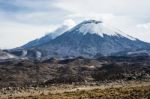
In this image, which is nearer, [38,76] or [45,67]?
[38,76]

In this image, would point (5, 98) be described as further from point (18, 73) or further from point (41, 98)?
point (18, 73)

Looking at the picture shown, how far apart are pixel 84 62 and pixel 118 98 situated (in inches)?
5634

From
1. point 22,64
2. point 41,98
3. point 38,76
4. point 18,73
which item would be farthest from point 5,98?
point 22,64

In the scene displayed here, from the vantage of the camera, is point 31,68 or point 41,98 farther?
point 31,68

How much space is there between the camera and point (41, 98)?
1678 inches

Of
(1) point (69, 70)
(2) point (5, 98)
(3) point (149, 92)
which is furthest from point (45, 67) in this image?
(3) point (149, 92)

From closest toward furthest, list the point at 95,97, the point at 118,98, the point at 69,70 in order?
the point at 118,98
the point at 95,97
the point at 69,70

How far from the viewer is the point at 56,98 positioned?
4178 centimetres

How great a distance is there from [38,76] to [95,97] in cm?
9191

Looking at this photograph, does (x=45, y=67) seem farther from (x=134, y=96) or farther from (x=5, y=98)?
(x=134, y=96)

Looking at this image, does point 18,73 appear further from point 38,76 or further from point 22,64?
point 22,64

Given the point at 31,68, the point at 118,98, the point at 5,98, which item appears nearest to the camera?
the point at 118,98

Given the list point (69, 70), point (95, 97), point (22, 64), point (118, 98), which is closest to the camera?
point (118, 98)

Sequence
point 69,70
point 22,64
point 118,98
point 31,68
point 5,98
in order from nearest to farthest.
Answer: point 118,98
point 5,98
point 69,70
point 31,68
point 22,64
